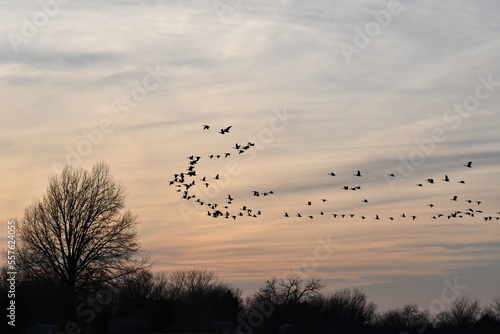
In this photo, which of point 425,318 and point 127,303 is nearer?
point 127,303

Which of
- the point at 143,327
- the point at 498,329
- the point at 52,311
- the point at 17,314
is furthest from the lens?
the point at 498,329

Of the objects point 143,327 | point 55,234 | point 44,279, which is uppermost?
point 55,234

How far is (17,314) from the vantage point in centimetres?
5003

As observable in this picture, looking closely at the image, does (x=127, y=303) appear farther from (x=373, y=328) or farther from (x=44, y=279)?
(x=373, y=328)

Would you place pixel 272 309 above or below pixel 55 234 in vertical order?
below

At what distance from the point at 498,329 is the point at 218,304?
45209 millimetres

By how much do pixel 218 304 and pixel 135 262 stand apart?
16.1 m

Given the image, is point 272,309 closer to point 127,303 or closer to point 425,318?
point 127,303

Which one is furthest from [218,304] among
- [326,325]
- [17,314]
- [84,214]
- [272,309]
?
[17,314]

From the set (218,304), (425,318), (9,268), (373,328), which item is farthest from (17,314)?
(425,318)

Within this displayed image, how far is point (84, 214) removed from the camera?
66.2m

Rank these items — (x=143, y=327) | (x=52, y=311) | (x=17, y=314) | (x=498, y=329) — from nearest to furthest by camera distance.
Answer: (x=17, y=314) → (x=143, y=327) → (x=52, y=311) → (x=498, y=329)

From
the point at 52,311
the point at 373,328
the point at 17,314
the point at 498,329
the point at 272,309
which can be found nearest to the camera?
the point at 17,314

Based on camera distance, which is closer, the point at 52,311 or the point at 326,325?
the point at 52,311
